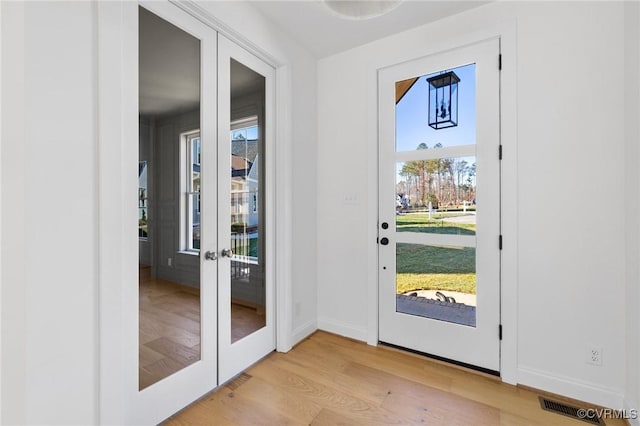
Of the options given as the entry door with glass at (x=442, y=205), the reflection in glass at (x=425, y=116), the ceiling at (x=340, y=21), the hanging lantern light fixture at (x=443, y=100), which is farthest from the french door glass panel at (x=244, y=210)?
the hanging lantern light fixture at (x=443, y=100)

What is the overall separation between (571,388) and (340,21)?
307 cm

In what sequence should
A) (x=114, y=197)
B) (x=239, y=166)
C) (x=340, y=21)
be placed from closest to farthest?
(x=114, y=197)
(x=239, y=166)
(x=340, y=21)

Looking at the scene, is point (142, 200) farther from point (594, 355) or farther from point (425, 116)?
point (594, 355)

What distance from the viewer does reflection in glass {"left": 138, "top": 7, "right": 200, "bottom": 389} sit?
1.65m

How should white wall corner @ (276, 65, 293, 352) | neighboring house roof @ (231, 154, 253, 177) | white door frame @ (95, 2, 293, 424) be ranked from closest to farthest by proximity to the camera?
white door frame @ (95, 2, 293, 424) → neighboring house roof @ (231, 154, 253, 177) → white wall corner @ (276, 65, 293, 352)

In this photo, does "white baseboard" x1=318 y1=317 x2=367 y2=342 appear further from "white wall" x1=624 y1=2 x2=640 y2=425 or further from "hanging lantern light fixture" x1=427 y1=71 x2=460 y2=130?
"hanging lantern light fixture" x1=427 y1=71 x2=460 y2=130

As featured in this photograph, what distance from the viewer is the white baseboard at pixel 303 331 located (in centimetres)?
267

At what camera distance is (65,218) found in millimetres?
1288

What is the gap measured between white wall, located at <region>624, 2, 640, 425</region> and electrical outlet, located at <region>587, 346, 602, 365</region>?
0.40 ft

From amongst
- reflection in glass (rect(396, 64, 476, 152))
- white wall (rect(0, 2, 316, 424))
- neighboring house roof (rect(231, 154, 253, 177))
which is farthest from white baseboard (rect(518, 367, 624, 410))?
white wall (rect(0, 2, 316, 424))

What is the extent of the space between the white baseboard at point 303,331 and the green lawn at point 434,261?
93cm

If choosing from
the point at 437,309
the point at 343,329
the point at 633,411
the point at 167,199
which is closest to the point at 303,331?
the point at 343,329

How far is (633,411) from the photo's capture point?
1676mm

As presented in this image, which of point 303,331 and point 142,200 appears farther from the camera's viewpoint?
point 303,331
